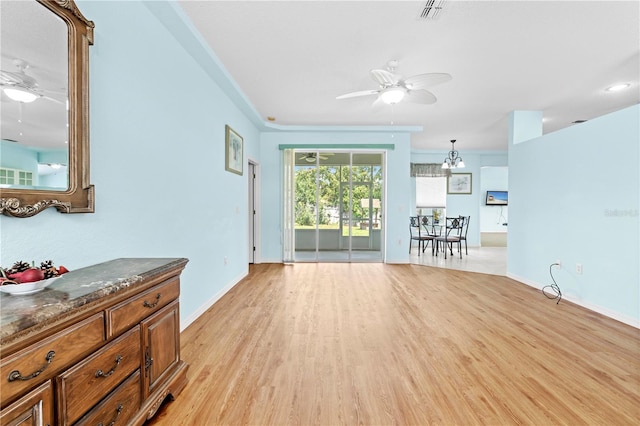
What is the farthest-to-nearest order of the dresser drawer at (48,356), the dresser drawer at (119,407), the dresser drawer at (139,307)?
the dresser drawer at (139,307)
the dresser drawer at (119,407)
the dresser drawer at (48,356)

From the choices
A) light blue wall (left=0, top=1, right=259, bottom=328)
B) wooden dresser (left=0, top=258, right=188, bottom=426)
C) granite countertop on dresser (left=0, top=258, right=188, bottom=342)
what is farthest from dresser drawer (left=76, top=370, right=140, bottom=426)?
light blue wall (left=0, top=1, right=259, bottom=328)

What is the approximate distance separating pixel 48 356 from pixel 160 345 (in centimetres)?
71

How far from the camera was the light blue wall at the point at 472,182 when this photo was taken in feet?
27.2

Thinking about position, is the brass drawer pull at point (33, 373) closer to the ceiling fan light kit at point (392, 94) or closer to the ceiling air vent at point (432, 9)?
the ceiling air vent at point (432, 9)

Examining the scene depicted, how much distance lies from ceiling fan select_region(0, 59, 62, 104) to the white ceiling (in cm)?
139

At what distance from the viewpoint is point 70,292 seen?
112 cm

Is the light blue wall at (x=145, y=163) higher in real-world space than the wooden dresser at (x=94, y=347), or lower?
higher

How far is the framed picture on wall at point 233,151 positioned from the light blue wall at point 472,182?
5.43 metres

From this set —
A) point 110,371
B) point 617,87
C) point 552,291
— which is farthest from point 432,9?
point 552,291

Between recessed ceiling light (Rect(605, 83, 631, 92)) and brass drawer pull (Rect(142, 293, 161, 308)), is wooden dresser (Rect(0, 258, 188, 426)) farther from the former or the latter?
recessed ceiling light (Rect(605, 83, 631, 92))

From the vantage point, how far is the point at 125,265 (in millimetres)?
1622

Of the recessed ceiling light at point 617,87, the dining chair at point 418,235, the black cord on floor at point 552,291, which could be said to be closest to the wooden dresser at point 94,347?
the black cord on floor at point 552,291

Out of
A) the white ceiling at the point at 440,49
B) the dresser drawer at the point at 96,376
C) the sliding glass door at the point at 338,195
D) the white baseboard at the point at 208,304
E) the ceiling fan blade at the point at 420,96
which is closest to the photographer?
the dresser drawer at the point at 96,376

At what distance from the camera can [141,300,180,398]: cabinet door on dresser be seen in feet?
4.90
